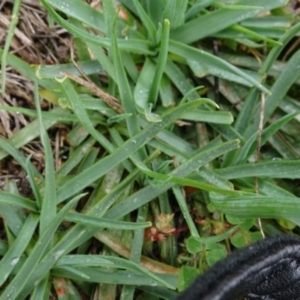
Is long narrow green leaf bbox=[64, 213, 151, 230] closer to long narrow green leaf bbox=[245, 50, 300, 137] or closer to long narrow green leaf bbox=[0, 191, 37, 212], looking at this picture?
long narrow green leaf bbox=[0, 191, 37, 212]

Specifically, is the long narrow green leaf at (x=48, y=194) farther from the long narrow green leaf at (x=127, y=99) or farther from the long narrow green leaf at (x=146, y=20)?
the long narrow green leaf at (x=146, y=20)

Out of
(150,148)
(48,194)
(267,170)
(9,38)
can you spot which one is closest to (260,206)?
(267,170)

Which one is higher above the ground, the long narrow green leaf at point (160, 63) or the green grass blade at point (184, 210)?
the long narrow green leaf at point (160, 63)

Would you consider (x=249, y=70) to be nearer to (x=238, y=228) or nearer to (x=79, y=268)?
(x=238, y=228)

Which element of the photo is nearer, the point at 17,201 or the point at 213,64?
the point at 17,201

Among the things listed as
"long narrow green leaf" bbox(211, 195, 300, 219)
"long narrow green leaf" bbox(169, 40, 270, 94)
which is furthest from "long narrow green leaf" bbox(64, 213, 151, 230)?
"long narrow green leaf" bbox(169, 40, 270, 94)

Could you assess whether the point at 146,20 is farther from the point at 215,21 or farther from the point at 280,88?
the point at 280,88

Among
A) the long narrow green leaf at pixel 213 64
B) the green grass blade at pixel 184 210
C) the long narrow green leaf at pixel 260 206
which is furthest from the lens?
the long narrow green leaf at pixel 213 64

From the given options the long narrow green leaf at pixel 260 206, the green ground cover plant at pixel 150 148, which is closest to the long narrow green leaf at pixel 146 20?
the green ground cover plant at pixel 150 148

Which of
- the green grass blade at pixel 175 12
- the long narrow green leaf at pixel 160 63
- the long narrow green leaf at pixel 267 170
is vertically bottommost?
the long narrow green leaf at pixel 267 170
